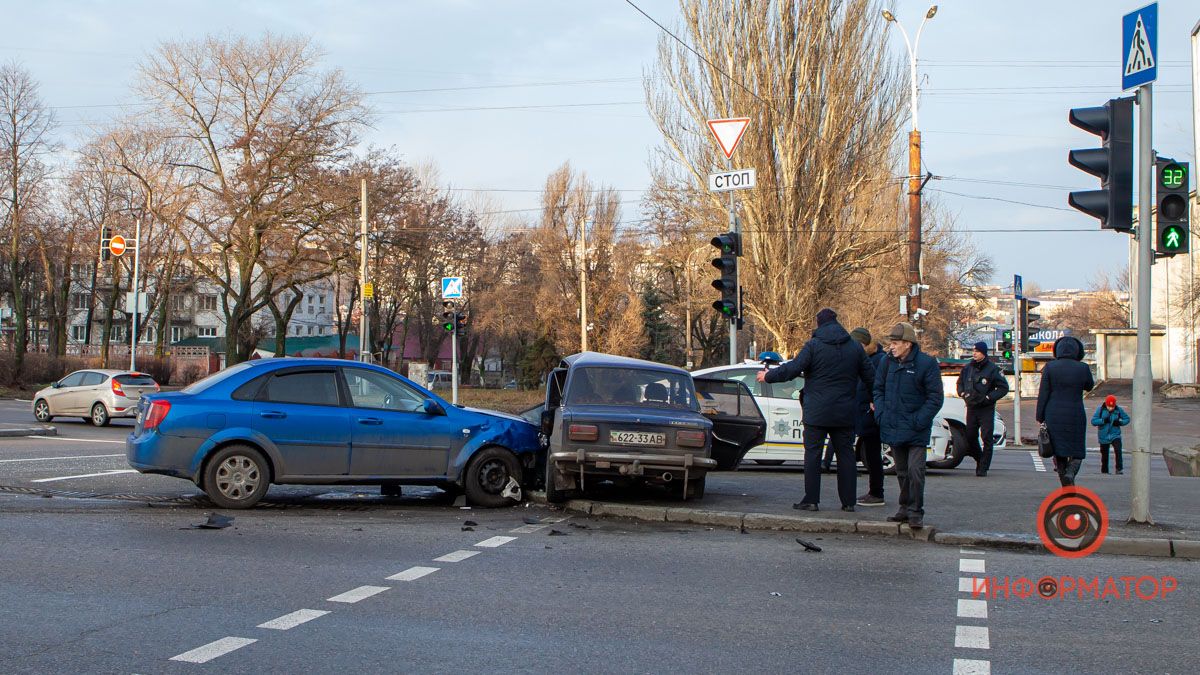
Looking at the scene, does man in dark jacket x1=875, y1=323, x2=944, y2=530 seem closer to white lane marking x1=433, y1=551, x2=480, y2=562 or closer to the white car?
white lane marking x1=433, y1=551, x2=480, y2=562

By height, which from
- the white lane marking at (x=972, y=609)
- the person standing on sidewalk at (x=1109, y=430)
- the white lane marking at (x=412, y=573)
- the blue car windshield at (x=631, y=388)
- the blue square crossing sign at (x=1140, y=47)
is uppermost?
the blue square crossing sign at (x=1140, y=47)

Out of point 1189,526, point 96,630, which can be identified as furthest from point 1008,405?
point 96,630

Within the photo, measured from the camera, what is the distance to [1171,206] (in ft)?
30.5

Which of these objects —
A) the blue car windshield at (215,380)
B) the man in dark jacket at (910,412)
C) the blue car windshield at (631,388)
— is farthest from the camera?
the blue car windshield at (631,388)

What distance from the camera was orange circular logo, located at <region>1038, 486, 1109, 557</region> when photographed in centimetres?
880

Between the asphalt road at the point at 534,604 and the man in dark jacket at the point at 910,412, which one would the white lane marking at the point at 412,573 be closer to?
the asphalt road at the point at 534,604

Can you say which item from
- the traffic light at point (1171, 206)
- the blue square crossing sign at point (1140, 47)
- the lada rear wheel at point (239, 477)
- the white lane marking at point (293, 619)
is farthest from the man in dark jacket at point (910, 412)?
the lada rear wheel at point (239, 477)

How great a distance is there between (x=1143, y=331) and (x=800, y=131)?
2377 centimetres

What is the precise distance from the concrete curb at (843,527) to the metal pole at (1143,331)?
0.83m

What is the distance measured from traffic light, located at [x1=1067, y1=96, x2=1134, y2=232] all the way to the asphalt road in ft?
9.86

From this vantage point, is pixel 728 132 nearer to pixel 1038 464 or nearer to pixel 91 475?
pixel 1038 464

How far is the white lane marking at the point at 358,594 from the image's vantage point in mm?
6535

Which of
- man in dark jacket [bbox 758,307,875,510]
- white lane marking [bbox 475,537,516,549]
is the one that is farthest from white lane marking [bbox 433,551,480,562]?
man in dark jacket [bbox 758,307,875,510]

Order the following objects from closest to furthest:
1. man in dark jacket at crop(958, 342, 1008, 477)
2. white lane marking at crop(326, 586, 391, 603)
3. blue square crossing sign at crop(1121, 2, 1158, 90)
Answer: white lane marking at crop(326, 586, 391, 603) < blue square crossing sign at crop(1121, 2, 1158, 90) < man in dark jacket at crop(958, 342, 1008, 477)
